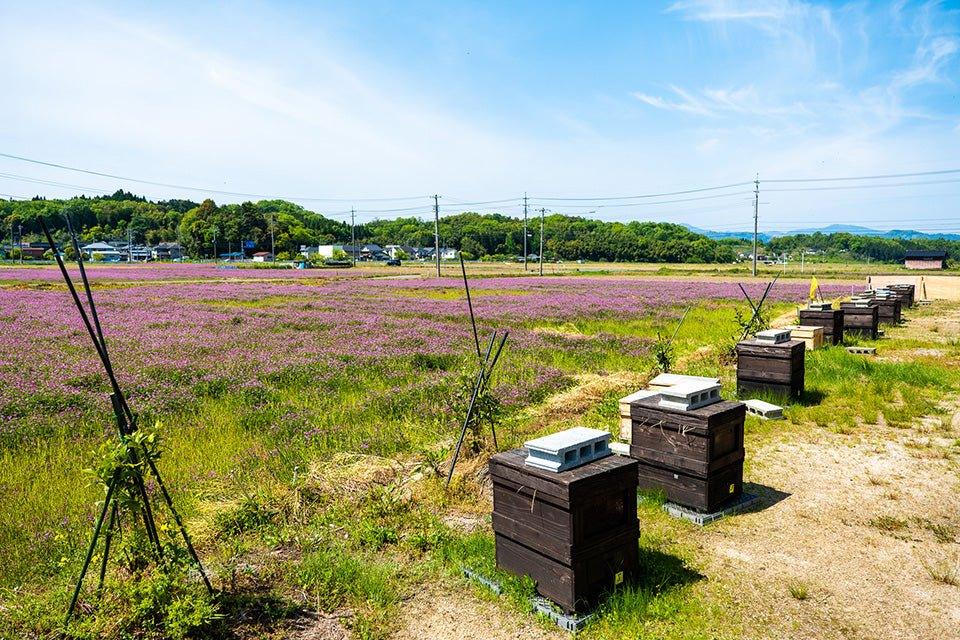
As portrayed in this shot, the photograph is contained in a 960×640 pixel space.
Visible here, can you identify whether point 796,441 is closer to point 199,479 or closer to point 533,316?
point 199,479

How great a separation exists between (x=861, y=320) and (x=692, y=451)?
17.3 m

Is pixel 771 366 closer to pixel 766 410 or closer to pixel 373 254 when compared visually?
pixel 766 410

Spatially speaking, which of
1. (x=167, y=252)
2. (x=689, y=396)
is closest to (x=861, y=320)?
Answer: (x=689, y=396)

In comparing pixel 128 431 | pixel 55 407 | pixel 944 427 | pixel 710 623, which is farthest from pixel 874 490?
pixel 55 407

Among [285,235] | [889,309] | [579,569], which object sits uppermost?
[285,235]

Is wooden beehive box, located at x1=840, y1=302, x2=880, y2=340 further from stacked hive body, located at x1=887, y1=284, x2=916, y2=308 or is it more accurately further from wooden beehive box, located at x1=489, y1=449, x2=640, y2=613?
wooden beehive box, located at x1=489, y1=449, x2=640, y2=613

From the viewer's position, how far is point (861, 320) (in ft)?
66.2

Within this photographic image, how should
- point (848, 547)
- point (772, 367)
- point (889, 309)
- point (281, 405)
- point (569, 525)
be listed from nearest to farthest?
point (569, 525), point (848, 547), point (281, 405), point (772, 367), point (889, 309)

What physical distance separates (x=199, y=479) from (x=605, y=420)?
7.26 metres

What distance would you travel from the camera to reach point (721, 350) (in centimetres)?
1745

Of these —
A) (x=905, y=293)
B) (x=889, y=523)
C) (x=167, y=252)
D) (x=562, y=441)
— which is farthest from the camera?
(x=167, y=252)

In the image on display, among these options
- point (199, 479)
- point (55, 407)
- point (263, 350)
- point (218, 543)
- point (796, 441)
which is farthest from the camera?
point (263, 350)

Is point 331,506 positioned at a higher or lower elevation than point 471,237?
lower

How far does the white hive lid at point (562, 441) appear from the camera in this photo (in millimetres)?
5086
